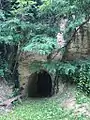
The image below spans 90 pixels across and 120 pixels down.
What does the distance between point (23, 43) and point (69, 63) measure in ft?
6.61

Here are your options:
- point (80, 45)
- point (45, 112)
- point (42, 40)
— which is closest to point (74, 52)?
point (80, 45)

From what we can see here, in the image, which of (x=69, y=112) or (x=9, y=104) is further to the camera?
(x=9, y=104)

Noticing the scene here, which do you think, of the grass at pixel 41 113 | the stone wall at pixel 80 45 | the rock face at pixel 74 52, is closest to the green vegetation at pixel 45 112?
the grass at pixel 41 113

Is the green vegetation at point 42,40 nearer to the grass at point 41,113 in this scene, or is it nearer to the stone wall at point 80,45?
the grass at point 41,113

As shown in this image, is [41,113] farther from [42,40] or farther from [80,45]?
[80,45]

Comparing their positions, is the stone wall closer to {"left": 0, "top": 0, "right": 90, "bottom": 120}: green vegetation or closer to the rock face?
the rock face

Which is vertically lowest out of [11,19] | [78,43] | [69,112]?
[69,112]

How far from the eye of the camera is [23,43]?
9.88 metres

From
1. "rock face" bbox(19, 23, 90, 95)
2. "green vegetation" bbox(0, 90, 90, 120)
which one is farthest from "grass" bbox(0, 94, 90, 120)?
"rock face" bbox(19, 23, 90, 95)

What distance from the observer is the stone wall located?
10.1 meters

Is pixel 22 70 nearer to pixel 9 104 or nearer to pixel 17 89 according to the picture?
pixel 17 89

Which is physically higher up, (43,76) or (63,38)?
(63,38)

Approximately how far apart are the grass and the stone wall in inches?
84.8

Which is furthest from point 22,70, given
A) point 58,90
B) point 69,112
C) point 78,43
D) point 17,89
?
point 69,112
